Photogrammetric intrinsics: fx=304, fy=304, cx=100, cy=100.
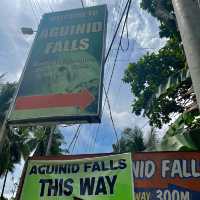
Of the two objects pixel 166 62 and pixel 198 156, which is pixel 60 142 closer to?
pixel 166 62

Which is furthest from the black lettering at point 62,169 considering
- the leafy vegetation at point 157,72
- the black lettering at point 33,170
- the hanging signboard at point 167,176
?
the leafy vegetation at point 157,72

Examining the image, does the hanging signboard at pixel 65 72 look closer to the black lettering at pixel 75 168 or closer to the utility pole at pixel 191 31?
the black lettering at pixel 75 168

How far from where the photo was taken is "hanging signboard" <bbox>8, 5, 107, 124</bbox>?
6516mm

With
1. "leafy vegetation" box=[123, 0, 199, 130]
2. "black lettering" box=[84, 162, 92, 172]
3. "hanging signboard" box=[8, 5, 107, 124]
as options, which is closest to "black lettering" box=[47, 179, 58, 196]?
"black lettering" box=[84, 162, 92, 172]

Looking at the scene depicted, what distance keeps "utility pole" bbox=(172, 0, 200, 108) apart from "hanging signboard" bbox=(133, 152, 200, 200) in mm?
1680

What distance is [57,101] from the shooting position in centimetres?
673

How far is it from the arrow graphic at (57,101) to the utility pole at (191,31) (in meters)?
4.07

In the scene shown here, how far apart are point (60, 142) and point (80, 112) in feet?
96.0

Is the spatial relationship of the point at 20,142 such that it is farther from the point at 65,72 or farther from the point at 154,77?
the point at 65,72

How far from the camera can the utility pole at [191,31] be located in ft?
7.50

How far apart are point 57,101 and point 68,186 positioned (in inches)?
117

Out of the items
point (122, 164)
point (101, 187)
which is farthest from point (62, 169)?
point (122, 164)

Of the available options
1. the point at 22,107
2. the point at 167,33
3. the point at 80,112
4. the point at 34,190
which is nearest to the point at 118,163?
the point at 34,190

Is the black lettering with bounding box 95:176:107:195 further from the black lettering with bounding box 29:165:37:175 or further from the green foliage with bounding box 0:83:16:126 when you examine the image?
the green foliage with bounding box 0:83:16:126
